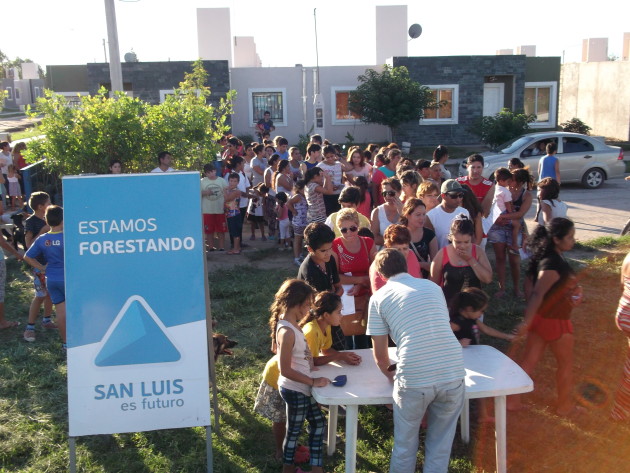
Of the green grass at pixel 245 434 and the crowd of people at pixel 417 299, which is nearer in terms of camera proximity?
the crowd of people at pixel 417 299

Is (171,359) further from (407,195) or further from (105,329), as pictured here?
(407,195)

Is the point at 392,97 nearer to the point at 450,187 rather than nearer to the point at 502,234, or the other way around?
the point at 502,234

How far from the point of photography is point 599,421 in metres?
5.02

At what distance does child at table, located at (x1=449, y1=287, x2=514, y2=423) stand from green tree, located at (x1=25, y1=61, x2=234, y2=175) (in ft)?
22.3

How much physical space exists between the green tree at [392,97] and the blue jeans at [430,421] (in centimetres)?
2007

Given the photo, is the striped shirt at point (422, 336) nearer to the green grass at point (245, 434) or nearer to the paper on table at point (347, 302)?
the green grass at point (245, 434)

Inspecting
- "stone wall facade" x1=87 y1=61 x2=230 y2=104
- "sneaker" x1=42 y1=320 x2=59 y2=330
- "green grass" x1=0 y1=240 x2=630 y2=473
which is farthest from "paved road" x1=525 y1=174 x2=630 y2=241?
"stone wall facade" x1=87 y1=61 x2=230 y2=104

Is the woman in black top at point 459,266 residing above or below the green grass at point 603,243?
above

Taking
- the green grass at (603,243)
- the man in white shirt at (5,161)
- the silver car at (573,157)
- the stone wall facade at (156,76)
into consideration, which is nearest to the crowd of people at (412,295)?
the green grass at (603,243)

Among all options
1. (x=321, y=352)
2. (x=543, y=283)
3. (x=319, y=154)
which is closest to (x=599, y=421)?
(x=543, y=283)

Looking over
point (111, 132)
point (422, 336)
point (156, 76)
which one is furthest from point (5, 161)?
point (422, 336)

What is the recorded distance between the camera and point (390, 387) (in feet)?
13.5

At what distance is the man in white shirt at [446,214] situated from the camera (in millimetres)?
6414

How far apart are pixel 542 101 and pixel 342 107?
8670mm
